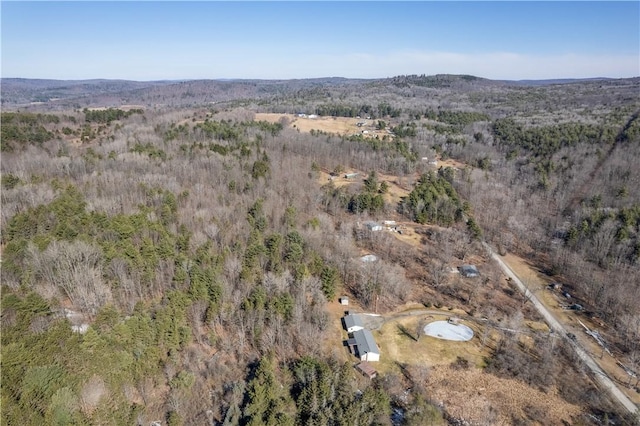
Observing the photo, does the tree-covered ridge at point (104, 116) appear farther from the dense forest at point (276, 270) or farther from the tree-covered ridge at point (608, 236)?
the tree-covered ridge at point (608, 236)

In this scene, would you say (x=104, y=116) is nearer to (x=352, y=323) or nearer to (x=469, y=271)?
(x=352, y=323)

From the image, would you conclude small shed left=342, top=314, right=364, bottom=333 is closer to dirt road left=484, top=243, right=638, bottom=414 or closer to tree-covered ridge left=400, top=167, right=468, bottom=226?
dirt road left=484, top=243, right=638, bottom=414

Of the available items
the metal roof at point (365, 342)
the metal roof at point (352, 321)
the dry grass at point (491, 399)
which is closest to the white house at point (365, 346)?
the metal roof at point (365, 342)

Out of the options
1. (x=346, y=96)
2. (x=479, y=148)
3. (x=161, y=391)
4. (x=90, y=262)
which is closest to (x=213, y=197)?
(x=90, y=262)

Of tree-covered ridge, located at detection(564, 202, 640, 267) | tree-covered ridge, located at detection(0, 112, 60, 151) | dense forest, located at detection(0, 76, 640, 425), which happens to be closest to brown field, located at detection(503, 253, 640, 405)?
dense forest, located at detection(0, 76, 640, 425)

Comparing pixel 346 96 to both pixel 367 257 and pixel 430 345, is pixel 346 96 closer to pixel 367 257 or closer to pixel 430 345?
pixel 367 257
